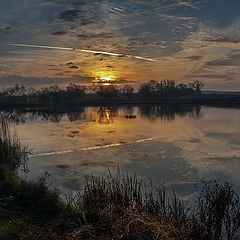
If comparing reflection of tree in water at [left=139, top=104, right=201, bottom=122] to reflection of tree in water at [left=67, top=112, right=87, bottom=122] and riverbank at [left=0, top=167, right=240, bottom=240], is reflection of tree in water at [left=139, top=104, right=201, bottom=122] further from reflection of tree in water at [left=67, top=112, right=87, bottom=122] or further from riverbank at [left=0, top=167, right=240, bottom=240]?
riverbank at [left=0, top=167, right=240, bottom=240]

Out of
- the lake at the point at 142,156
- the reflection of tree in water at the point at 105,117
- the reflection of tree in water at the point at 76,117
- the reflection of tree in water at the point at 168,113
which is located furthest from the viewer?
the reflection of tree in water at the point at 168,113

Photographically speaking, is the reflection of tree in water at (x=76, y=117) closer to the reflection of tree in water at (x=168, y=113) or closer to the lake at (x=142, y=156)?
the reflection of tree in water at (x=168, y=113)

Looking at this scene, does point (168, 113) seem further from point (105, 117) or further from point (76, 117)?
point (76, 117)

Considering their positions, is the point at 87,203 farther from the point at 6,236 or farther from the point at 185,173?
the point at 185,173

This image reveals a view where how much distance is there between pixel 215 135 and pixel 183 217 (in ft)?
74.5

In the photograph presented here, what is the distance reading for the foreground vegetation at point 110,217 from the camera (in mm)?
7801

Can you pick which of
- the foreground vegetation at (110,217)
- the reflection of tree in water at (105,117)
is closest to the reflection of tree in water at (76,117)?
the reflection of tree in water at (105,117)

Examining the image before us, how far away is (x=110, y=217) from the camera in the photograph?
29.4ft

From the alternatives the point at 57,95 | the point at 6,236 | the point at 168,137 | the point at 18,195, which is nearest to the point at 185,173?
the point at 18,195

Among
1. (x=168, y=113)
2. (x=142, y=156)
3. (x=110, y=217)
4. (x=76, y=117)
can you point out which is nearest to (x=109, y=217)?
(x=110, y=217)

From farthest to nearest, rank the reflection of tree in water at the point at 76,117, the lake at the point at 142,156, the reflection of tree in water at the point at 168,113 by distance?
1. the reflection of tree in water at the point at 168,113
2. the reflection of tree in water at the point at 76,117
3. the lake at the point at 142,156

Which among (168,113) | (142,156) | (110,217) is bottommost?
(142,156)

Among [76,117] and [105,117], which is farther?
[76,117]

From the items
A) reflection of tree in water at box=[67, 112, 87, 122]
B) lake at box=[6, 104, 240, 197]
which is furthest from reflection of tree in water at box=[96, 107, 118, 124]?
lake at box=[6, 104, 240, 197]
